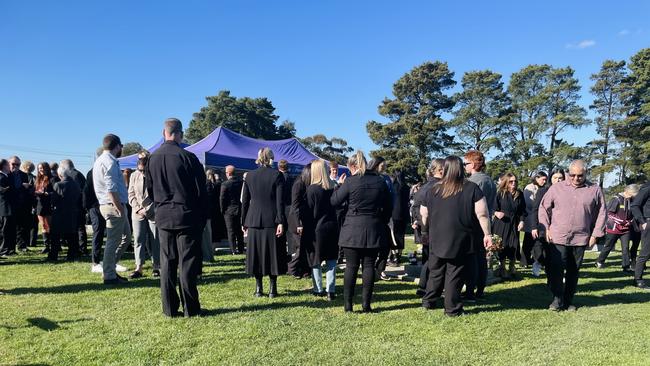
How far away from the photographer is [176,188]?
4348mm

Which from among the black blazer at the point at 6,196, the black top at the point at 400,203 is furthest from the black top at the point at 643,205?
the black blazer at the point at 6,196

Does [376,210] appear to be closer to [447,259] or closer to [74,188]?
[447,259]

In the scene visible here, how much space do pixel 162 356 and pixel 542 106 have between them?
40.5m

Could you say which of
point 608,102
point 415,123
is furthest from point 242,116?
point 608,102

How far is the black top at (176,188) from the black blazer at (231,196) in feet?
14.8

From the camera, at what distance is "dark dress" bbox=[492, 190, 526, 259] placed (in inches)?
275

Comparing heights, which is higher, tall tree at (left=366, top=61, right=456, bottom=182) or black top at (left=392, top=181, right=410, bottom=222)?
tall tree at (left=366, top=61, right=456, bottom=182)

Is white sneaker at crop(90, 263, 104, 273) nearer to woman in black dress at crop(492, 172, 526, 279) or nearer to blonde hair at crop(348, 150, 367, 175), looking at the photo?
blonde hair at crop(348, 150, 367, 175)

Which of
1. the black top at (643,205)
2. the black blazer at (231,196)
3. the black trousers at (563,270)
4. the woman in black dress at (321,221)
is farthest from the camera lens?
the black blazer at (231,196)

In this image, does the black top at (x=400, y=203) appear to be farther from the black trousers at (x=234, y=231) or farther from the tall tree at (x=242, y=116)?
the tall tree at (x=242, y=116)

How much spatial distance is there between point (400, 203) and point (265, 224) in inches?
120

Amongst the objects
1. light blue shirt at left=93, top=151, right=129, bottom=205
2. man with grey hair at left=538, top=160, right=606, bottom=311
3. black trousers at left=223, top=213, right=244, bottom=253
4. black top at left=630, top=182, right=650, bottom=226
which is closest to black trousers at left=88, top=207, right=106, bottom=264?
light blue shirt at left=93, top=151, right=129, bottom=205

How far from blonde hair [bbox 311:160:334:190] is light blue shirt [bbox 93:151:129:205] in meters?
2.60

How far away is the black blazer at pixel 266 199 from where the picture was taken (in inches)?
208
